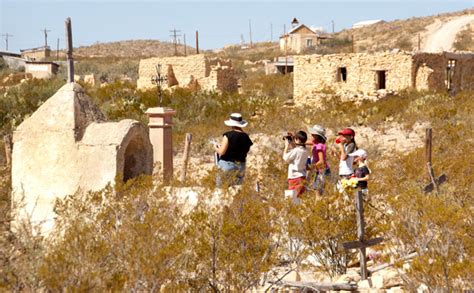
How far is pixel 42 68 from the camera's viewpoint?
4378 centimetres

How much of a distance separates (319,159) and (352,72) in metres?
17.2

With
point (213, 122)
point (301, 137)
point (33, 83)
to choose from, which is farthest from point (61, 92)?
point (33, 83)

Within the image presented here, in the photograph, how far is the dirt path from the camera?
4819cm

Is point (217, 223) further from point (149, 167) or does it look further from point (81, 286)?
point (149, 167)

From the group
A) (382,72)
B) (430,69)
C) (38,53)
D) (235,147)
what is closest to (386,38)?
(38,53)

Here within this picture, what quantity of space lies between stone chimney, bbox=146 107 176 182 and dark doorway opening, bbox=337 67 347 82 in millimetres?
15287

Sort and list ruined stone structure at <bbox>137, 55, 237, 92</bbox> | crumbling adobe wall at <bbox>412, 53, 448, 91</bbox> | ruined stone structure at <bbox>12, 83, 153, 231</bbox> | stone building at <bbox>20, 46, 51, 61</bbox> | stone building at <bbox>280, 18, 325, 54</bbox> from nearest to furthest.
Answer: ruined stone structure at <bbox>12, 83, 153, 231</bbox>
crumbling adobe wall at <bbox>412, 53, 448, 91</bbox>
ruined stone structure at <bbox>137, 55, 237, 92</bbox>
stone building at <bbox>280, 18, 325, 54</bbox>
stone building at <bbox>20, 46, 51, 61</bbox>

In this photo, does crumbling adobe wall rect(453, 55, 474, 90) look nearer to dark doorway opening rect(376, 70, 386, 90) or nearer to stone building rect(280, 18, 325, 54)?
dark doorway opening rect(376, 70, 386, 90)

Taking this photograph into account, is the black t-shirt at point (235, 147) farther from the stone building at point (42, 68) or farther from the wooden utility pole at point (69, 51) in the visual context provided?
the stone building at point (42, 68)

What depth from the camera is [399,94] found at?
24.5 meters

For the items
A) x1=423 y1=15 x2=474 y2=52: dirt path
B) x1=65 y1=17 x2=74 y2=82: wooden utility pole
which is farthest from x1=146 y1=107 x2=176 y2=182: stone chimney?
x1=423 y1=15 x2=474 y2=52: dirt path

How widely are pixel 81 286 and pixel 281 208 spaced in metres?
3.01

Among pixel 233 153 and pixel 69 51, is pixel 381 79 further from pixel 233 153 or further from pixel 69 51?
pixel 69 51

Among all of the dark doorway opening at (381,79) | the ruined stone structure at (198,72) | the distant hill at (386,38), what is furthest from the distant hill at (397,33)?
the dark doorway opening at (381,79)
